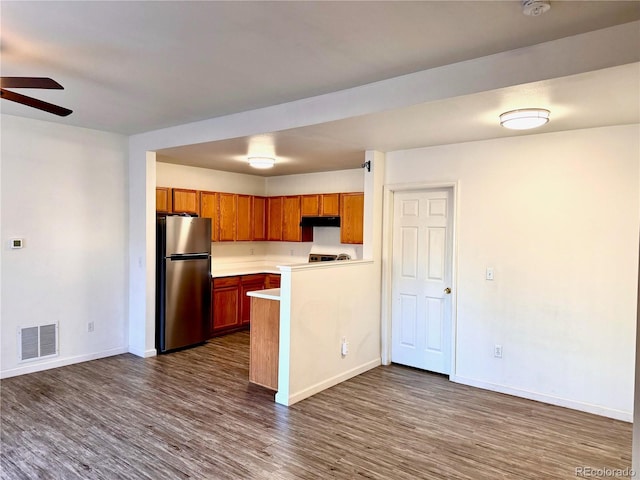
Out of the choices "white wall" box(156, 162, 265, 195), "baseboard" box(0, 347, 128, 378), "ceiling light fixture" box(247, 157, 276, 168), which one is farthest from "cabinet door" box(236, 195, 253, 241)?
"baseboard" box(0, 347, 128, 378)

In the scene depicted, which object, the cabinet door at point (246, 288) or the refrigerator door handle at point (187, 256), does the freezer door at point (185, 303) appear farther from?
the cabinet door at point (246, 288)

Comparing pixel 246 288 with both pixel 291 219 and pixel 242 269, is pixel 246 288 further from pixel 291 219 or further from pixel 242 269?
pixel 291 219

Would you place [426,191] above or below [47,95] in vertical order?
below

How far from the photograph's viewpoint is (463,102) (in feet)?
9.43

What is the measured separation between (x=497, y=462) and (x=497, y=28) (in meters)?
2.76

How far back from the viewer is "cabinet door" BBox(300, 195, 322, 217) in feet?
21.1

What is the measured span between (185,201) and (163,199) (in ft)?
1.09

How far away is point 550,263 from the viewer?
12.4ft

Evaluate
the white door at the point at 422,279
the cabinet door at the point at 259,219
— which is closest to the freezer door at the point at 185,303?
the cabinet door at the point at 259,219

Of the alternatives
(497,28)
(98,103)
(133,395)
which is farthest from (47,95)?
(497,28)

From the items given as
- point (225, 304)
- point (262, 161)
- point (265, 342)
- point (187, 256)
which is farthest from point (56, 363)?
point (262, 161)

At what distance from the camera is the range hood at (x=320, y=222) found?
6344mm

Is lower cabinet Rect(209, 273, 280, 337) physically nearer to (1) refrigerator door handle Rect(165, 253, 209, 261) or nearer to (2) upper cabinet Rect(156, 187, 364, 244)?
(1) refrigerator door handle Rect(165, 253, 209, 261)

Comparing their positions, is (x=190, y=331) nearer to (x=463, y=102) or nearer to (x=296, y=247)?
(x=296, y=247)
